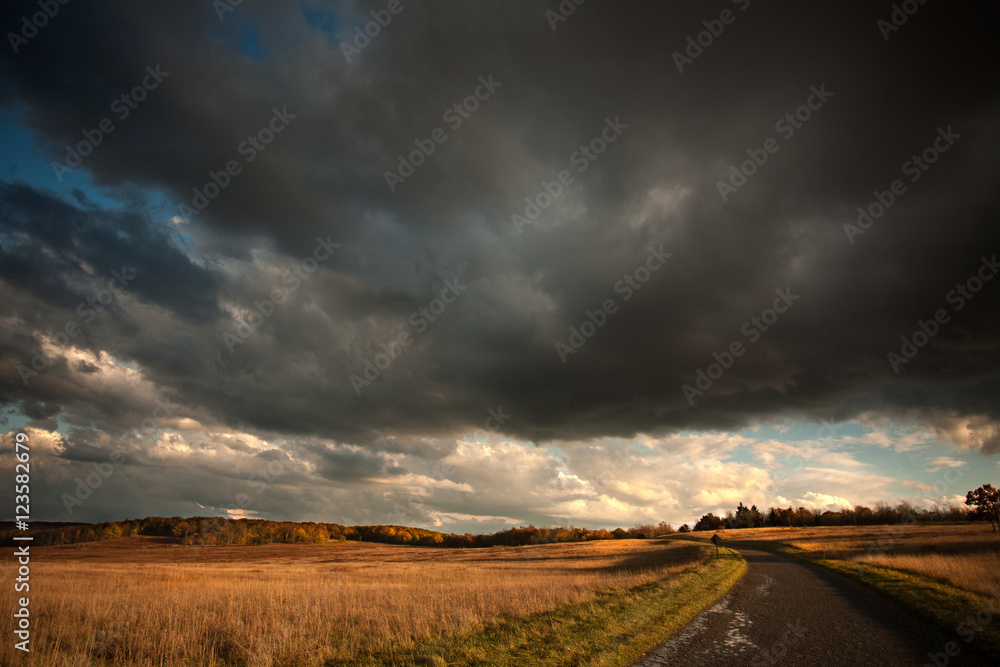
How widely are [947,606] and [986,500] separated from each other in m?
68.2

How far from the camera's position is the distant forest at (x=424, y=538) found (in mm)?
126312

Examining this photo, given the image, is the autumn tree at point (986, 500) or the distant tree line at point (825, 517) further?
the distant tree line at point (825, 517)

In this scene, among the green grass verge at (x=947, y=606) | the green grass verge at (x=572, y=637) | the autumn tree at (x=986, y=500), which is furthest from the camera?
the autumn tree at (x=986, y=500)

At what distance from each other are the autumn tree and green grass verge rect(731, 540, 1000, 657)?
186ft

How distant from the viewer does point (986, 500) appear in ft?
185

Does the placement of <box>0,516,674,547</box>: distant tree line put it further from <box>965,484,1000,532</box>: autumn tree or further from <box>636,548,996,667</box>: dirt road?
<box>636,548,996,667</box>: dirt road

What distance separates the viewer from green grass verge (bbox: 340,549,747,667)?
897 centimetres

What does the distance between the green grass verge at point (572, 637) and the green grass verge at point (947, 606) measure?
18.7ft

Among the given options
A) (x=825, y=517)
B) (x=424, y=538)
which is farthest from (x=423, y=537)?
(x=825, y=517)

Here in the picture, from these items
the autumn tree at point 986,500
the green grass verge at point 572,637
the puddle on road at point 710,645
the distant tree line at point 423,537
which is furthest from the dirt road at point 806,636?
the distant tree line at point 423,537

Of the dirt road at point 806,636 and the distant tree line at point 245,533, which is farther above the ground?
the dirt road at point 806,636

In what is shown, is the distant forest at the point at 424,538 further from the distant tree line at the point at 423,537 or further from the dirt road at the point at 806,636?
the dirt road at the point at 806,636

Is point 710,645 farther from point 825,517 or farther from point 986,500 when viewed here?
point 825,517

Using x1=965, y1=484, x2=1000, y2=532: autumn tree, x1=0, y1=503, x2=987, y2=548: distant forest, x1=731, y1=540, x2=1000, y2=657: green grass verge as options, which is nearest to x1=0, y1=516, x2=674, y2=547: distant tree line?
x1=0, y1=503, x2=987, y2=548: distant forest
